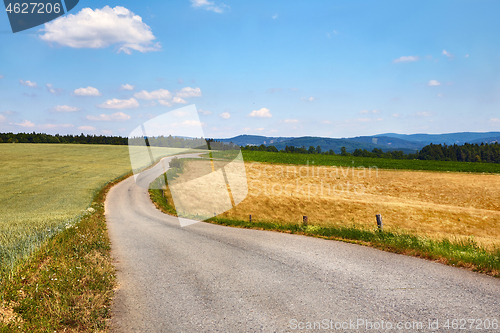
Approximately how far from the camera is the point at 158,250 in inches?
438

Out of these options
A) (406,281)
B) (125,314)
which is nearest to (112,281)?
(125,314)

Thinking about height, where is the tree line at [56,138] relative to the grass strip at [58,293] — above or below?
above

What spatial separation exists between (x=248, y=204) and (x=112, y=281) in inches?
804

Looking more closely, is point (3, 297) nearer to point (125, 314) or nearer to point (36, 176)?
point (125, 314)

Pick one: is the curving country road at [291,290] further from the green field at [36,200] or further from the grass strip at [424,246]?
the green field at [36,200]

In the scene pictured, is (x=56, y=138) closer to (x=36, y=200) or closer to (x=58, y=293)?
(x=36, y=200)

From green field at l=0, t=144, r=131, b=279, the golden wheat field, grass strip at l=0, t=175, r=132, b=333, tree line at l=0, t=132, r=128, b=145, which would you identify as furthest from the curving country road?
tree line at l=0, t=132, r=128, b=145

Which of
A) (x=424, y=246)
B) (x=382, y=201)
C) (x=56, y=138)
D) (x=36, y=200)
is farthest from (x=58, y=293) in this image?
(x=56, y=138)

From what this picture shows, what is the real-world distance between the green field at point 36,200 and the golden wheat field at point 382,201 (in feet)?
44.7

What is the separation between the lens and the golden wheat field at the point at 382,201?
20781 mm

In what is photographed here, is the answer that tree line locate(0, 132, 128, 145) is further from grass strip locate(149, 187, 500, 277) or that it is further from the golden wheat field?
grass strip locate(149, 187, 500, 277)

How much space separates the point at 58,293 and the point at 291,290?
536 centimetres

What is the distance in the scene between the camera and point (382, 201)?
28.8m

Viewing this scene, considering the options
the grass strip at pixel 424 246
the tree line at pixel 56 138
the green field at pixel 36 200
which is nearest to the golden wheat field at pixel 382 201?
the grass strip at pixel 424 246
